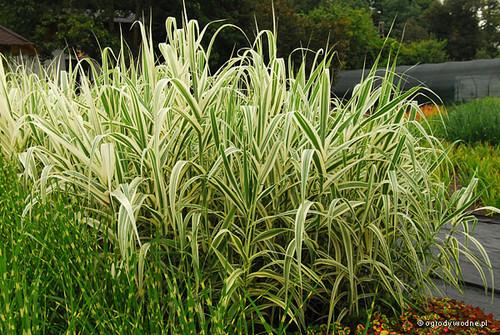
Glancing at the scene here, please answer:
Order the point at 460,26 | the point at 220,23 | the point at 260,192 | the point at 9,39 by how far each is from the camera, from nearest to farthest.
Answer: the point at 260,192 < the point at 9,39 < the point at 220,23 < the point at 460,26

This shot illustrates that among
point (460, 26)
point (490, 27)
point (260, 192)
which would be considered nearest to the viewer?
point (260, 192)

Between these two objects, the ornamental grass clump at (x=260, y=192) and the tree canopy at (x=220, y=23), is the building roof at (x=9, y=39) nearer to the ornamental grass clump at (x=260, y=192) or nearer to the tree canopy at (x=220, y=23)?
the tree canopy at (x=220, y=23)

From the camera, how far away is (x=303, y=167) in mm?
1694

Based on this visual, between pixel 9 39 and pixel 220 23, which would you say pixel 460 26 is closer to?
pixel 220 23

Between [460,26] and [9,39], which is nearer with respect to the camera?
[9,39]

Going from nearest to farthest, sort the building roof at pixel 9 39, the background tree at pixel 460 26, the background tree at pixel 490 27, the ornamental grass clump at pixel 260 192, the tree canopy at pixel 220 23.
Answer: the ornamental grass clump at pixel 260 192
the building roof at pixel 9 39
the tree canopy at pixel 220 23
the background tree at pixel 460 26
the background tree at pixel 490 27

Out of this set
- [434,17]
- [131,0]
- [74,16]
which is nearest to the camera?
[74,16]

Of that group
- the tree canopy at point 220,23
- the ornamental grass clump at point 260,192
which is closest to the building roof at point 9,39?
the tree canopy at point 220,23

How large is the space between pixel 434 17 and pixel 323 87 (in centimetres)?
3153

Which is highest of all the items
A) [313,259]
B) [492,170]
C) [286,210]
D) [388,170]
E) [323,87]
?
[323,87]

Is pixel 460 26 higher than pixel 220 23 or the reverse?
the reverse

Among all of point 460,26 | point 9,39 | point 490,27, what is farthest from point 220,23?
point 490,27

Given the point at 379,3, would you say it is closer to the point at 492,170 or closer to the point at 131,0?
the point at 131,0

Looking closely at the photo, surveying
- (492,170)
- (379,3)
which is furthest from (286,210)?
(379,3)
